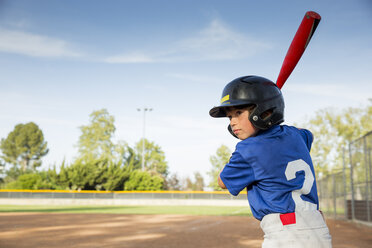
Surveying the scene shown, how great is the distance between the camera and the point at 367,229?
12.4 m

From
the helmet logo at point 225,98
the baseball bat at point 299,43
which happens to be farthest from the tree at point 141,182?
the helmet logo at point 225,98

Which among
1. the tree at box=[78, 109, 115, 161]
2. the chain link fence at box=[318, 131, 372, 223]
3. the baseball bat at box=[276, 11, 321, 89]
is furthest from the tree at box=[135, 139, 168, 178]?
the baseball bat at box=[276, 11, 321, 89]

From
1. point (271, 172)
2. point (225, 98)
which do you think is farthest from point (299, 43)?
point (271, 172)

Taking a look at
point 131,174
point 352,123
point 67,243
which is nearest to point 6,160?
point 131,174

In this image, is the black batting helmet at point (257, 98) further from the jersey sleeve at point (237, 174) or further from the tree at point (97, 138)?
the tree at point (97, 138)

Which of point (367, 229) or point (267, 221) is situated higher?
point (267, 221)

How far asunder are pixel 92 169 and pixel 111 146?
853 inches

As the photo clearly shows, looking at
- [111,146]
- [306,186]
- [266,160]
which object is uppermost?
[111,146]

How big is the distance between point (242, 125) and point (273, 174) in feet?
1.43

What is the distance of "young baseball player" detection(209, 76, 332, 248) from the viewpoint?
2342mm

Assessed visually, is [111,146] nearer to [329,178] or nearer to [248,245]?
[329,178]

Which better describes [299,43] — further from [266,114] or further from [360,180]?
[360,180]

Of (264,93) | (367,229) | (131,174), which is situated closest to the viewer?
(264,93)

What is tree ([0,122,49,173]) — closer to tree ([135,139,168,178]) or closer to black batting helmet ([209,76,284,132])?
tree ([135,139,168,178])
